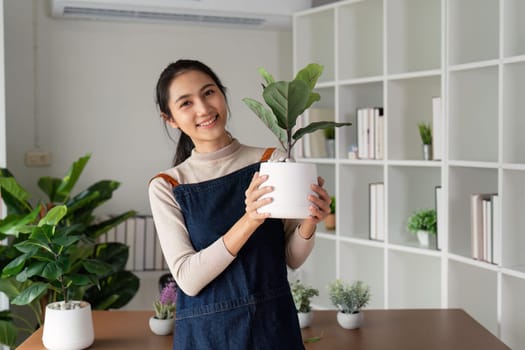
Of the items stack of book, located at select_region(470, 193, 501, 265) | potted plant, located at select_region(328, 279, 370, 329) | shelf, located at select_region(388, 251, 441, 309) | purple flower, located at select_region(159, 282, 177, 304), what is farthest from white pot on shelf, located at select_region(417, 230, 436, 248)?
purple flower, located at select_region(159, 282, 177, 304)

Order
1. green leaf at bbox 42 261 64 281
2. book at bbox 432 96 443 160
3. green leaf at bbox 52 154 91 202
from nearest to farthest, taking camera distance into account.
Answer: green leaf at bbox 42 261 64 281 < book at bbox 432 96 443 160 < green leaf at bbox 52 154 91 202

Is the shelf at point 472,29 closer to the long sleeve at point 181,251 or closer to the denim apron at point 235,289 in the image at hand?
the denim apron at point 235,289

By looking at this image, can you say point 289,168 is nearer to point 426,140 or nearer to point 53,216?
point 53,216

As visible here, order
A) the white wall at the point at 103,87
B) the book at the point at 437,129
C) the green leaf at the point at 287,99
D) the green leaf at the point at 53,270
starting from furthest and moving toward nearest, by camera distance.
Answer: the white wall at the point at 103,87, the book at the point at 437,129, the green leaf at the point at 53,270, the green leaf at the point at 287,99

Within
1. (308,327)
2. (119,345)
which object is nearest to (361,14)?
(308,327)

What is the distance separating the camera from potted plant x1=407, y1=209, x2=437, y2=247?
309cm

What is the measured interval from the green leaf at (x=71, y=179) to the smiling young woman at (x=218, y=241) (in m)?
1.90

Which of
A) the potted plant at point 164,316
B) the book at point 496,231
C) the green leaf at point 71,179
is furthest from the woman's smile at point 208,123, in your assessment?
the green leaf at point 71,179

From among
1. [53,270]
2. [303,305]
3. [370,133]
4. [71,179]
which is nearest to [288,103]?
[53,270]

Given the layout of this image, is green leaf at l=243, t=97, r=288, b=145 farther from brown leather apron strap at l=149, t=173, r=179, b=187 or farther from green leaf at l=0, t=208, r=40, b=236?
green leaf at l=0, t=208, r=40, b=236

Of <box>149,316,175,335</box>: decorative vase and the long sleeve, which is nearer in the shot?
the long sleeve

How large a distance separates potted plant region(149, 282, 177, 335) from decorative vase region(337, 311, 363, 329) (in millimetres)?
590

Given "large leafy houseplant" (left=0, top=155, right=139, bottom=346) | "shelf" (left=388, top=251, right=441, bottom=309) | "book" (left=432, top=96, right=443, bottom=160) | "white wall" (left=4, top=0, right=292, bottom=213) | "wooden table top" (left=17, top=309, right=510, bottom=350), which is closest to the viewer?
"wooden table top" (left=17, top=309, right=510, bottom=350)

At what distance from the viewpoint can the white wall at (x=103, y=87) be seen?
12.7 feet
